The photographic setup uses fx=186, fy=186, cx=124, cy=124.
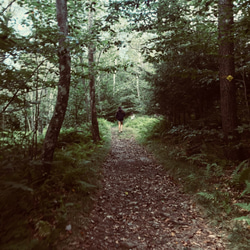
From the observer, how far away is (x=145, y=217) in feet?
15.3

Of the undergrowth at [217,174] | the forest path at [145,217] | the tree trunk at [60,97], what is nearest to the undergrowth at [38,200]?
the forest path at [145,217]

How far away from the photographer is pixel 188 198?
532 cm

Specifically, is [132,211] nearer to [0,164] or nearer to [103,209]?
[103,209]

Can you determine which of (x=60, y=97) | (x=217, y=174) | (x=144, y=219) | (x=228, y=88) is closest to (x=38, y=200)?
(x=144, y=219)

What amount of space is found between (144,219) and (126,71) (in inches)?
227

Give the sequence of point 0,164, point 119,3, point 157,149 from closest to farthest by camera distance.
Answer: point 0,164 → point 119,3 → point 157,149

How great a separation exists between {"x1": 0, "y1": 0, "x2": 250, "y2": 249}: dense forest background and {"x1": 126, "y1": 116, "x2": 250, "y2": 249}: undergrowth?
0.25 feet

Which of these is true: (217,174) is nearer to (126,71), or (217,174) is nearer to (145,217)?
(145,217)

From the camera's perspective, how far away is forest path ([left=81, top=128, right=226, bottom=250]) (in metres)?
3.74

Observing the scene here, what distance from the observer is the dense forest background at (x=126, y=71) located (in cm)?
374

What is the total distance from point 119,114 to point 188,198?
1102 cm

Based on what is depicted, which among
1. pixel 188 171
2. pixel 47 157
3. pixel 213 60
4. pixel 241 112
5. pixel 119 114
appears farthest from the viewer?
pixel 119 114

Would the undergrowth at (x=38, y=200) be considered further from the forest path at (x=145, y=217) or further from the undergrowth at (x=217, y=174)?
the undergrowth at (x=217, y=174)

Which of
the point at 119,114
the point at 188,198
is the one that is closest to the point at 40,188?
the point at 188,198
